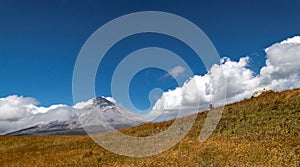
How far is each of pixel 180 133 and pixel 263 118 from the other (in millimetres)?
8151

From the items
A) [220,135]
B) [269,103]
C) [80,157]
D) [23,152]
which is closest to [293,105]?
[269,103]

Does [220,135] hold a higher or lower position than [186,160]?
higher

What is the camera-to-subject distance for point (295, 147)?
738 inches

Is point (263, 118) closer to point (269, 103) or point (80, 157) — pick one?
point (269, 103)

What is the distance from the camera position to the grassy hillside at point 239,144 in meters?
18.4

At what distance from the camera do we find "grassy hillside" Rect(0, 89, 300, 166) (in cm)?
1841

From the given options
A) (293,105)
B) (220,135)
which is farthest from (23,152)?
(293,105)

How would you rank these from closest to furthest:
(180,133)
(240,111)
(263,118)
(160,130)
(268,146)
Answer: (268,146) → (263,118) → (180,133) → (240,111) → (160,130)

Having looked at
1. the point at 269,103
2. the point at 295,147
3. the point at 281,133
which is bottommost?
the point at 295,147

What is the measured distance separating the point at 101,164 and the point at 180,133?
12.4 m

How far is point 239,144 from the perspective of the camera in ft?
72.4

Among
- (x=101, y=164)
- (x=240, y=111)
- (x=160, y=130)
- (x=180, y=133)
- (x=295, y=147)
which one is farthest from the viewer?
(x=160, y=130)

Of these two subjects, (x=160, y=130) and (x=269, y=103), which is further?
(x=160, y=130)

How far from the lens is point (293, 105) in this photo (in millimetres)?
33688
